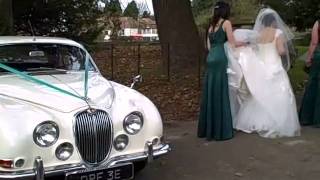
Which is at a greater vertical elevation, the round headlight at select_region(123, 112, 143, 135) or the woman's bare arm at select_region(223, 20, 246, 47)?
the woman's bare arm at select_region(223, 20, 246, 47)

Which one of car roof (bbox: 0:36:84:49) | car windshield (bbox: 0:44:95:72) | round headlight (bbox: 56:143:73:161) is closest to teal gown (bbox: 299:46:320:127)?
car windshield (bbox: 0:44:95:72)

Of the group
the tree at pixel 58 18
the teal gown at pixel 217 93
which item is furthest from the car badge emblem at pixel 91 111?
the tree at pixel 58 18

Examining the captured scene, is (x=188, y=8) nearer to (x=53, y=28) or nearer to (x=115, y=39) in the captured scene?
(x=53, y=28)

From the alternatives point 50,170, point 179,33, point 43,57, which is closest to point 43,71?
point 43,57

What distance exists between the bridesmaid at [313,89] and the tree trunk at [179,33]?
19.0 feet

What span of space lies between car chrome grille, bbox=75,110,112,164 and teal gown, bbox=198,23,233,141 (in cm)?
293

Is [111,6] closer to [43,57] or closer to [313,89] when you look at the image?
[313,89]

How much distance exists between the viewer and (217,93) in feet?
27.0

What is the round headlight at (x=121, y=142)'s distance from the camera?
18.6 ft

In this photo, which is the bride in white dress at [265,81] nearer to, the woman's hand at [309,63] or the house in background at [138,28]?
the woman's hand at [309,63]

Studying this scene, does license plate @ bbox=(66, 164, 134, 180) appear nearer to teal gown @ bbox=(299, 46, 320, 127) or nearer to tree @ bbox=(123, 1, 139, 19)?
teal gown @ bbox=(299, 46, 320, 127)

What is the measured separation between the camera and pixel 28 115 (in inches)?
209

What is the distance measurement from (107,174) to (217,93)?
3.07m

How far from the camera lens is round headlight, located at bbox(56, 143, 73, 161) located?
5.35 m
